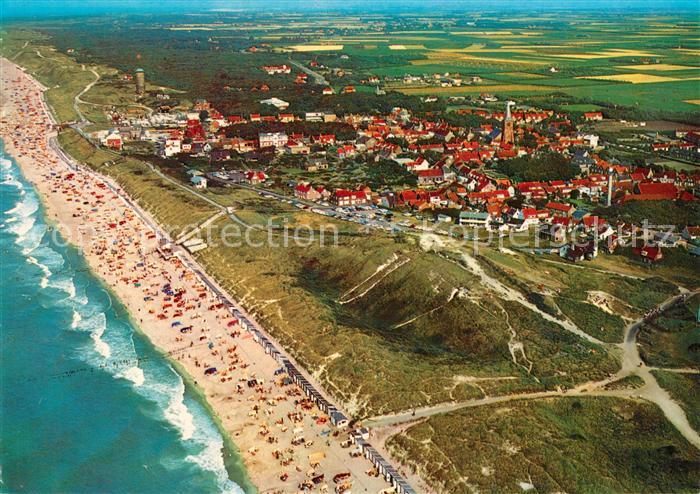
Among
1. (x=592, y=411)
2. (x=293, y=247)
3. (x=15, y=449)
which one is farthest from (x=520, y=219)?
(x=15, y=449)

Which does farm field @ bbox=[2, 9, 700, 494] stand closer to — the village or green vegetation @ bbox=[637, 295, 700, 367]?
green vegetation @ bbox=[637, 295, 700, 367]

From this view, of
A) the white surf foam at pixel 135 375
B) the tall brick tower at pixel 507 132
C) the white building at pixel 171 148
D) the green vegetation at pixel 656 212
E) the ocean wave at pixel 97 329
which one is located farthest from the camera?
the tall brick tower at pixel 507 132

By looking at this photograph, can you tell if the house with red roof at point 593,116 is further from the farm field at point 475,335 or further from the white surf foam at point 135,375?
the white surf foam at point 135,375

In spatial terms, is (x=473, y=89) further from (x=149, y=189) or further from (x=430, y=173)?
(x=149, y=189)

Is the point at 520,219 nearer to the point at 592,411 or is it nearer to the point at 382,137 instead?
the point at 592,411

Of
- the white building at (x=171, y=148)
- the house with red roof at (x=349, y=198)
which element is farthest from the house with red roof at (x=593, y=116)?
the white building at (x=171, y=148)

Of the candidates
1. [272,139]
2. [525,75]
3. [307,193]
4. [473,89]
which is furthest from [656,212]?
[525,75]
